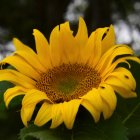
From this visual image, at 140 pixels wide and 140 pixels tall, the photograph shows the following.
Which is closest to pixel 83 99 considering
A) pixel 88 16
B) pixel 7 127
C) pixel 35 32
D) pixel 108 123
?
pixel 108 123

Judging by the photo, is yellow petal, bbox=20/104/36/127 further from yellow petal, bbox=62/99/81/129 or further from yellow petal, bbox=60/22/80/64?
yellow petal, bbox=60/22/80/64

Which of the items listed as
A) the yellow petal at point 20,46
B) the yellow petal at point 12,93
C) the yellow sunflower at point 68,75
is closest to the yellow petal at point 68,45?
the yellow sunflower at point 68,75

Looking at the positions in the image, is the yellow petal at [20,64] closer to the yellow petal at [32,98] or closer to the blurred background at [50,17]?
the yellow petal at [32,98]

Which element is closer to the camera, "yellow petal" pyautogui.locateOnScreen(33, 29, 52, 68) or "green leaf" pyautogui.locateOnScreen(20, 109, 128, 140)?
"green leaf" pyautogui.locateOnScreen(20, 109, 128, 140)

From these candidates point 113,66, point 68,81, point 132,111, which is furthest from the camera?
point 68,81

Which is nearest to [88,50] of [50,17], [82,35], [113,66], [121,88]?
[82,35]

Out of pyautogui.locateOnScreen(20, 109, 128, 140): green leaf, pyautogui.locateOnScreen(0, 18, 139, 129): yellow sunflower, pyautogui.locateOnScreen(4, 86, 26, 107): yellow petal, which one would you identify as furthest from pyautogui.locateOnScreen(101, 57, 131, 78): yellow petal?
pyautogui.locateOnScreen(4, 86, 26, 107): yellow petal

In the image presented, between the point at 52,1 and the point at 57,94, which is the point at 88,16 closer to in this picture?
the point at 52,1

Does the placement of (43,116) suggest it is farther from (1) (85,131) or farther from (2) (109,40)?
(2) (109,40)
